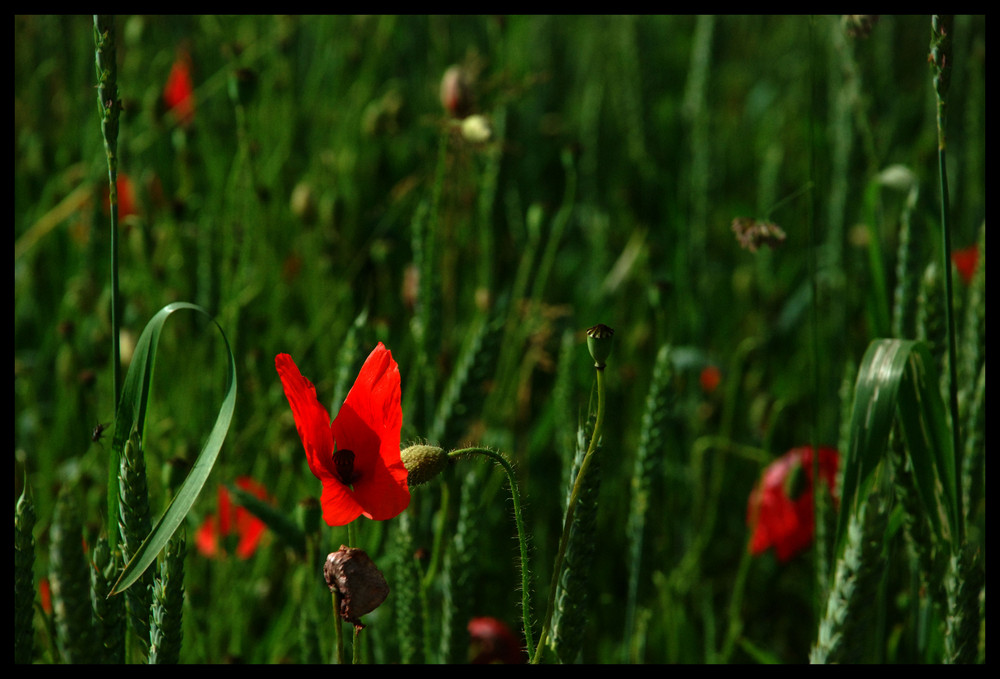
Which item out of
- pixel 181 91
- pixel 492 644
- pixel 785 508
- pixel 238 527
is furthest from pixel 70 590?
pixel 181 91

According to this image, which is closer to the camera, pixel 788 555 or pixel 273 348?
pixel 788 555

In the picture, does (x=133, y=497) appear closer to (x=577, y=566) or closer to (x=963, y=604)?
(x=577, y=566)

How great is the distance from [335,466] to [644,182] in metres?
1.43

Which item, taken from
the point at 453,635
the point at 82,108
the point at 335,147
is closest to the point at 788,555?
the point at 453,635

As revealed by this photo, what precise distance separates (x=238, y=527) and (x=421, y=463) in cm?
69

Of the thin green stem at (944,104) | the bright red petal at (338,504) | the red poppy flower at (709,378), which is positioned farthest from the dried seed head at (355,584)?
the red poppy flower at (709,378)

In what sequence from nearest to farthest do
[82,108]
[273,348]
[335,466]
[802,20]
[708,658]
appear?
[335,466], [708,658], [273,348], [82,108], [802,20]

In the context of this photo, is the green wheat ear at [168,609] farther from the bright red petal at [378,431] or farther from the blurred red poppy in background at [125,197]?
the blurred red poppy in background at [125,197]

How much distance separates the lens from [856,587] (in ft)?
2.11

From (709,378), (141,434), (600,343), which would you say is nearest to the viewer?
(600,343)

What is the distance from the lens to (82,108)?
5.78 ft

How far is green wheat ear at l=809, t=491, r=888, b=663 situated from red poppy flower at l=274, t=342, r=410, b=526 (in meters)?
0.31

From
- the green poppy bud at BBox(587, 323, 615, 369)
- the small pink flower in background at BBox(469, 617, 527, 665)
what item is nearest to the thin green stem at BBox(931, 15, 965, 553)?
the green poppy bud at BBox(587, 323, 615, 369)
